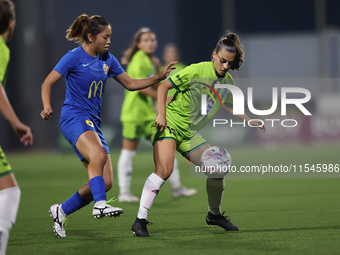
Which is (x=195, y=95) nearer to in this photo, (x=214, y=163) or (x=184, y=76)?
(x=184, y=76)

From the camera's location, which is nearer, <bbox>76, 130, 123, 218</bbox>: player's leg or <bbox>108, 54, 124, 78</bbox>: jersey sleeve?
<bbox>76, 130, 123, 218</bbox>: player's leg

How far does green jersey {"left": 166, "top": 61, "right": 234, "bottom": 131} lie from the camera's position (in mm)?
4758

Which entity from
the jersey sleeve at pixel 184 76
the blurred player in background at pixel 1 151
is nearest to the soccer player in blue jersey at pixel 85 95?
the jersey sleeve at pixel 184 76

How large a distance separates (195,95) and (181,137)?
0.43 metres

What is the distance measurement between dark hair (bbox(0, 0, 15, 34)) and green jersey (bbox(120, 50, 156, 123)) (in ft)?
13.3

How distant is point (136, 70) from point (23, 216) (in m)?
2.69

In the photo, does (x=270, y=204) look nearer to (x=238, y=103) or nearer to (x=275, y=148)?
(x=238, y=103)

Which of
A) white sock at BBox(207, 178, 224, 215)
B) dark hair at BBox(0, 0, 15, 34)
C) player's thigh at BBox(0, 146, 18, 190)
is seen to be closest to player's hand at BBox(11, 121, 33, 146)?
player's thigh at BBox(0, 146, 18, 190)

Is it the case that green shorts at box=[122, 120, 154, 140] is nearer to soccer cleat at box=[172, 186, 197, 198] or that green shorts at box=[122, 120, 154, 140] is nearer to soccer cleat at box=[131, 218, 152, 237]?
soccer cleat at box=[172, 186, 197, 198]

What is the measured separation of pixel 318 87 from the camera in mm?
24547

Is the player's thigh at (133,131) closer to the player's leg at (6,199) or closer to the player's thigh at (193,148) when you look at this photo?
the player's thigh at (193,148)

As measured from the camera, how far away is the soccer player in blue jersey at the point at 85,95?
4.44m

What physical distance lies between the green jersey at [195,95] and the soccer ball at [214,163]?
1.02 feet

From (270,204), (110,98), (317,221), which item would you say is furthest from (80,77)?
(110,98)
